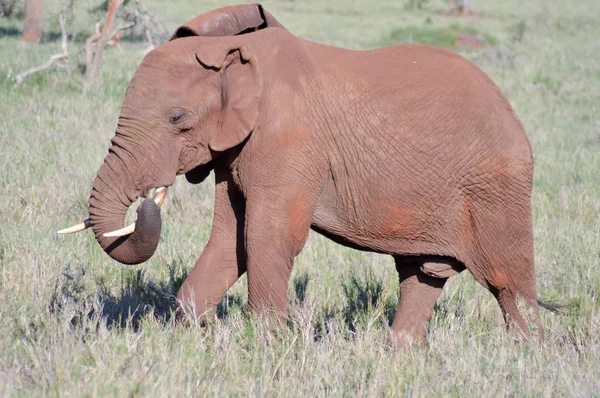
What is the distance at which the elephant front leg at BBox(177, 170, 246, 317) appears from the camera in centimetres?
510

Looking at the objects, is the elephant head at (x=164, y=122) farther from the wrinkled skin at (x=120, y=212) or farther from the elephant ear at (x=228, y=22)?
the elephant ear at (x=228, y=22)

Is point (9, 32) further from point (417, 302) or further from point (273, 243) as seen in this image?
point (273, 243)

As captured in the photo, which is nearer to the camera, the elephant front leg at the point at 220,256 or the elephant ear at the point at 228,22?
the elephant ear at the point at 228,22

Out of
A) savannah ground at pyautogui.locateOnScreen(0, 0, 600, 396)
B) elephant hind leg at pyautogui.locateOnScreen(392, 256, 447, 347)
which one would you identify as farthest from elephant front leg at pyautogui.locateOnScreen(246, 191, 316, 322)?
elephant hind leg at pyautogui.locateOnScreen(392, 256, 447, 347)

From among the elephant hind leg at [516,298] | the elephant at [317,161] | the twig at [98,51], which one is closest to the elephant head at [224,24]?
the elephant at [317,161]

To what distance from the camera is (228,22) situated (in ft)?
16.3

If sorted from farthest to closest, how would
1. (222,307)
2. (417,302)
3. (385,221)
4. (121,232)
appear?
(222,307)
(417,302)
(385,221)
(121,232)

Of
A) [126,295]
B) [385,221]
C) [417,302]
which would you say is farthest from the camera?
[126,295]

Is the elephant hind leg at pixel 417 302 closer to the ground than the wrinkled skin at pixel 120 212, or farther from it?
closer to the ground

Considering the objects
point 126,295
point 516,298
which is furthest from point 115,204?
point 516,298

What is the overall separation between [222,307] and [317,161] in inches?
60.8

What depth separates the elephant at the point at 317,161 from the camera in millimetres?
4555

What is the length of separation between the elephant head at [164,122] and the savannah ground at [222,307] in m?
0.51

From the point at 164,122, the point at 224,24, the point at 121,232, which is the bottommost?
the point at 121,232
